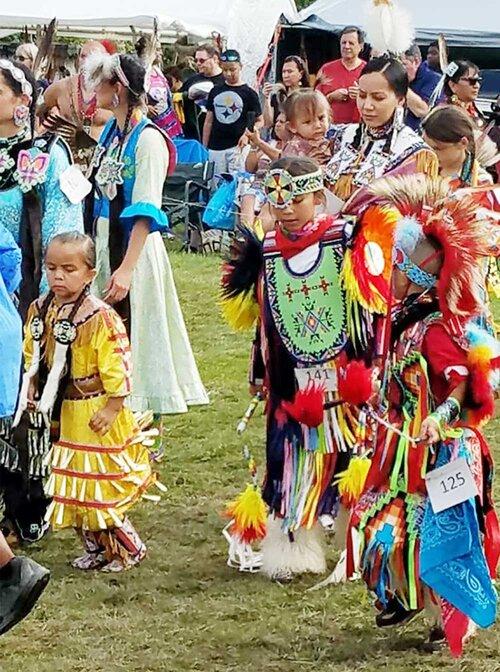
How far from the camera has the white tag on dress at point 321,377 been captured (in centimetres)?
381

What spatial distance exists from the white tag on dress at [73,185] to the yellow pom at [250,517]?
1.08 meters

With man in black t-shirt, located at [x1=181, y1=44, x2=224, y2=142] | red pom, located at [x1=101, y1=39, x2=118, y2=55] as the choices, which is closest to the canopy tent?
man in black t-shirt, located at [x1=181, y1=44, x2=224, y2=142]

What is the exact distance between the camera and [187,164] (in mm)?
11461

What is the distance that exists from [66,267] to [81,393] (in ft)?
1.28

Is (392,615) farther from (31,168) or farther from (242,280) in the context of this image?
(31,168)

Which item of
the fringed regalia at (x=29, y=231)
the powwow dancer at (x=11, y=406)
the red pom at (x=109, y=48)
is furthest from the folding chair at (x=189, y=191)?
the powwow dancer at (x=11, y=406)

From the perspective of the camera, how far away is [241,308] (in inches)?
156

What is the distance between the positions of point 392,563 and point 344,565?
1.88 feet

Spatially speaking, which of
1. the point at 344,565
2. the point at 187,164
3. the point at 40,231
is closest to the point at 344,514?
the point at 344,565

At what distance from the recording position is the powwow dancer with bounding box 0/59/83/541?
404 centimetres

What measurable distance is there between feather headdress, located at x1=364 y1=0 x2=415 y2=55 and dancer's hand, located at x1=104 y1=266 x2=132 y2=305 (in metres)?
2.26

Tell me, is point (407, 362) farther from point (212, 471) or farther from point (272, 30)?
point (272, 30)

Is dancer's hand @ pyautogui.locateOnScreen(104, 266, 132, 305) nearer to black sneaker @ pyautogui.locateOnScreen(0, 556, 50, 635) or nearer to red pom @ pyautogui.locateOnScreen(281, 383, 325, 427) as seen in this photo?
red pom @ pyautogui.locateOnScreen(281, 383, 325, 427)

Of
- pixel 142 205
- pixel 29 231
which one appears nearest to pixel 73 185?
pixel 29 231
